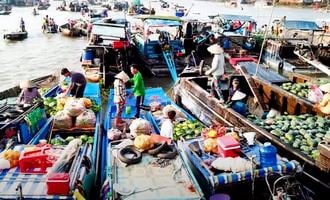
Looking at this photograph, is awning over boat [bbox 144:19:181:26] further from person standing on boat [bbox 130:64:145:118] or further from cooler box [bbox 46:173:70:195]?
cooler box [bbox 46:173:70:195]

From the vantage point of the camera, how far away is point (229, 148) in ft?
20.9

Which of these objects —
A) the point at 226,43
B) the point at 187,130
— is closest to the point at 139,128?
the point at 187,130

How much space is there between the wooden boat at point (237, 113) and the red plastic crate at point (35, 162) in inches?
170

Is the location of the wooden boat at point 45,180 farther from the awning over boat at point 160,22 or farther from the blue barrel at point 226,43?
the blue barrel at point 226,43

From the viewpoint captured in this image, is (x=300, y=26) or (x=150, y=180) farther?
(x=300, y=26)

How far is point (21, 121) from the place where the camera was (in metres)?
7.57

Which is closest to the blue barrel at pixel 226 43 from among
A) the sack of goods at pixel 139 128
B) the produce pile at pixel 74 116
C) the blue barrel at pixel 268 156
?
the produce pile at pixel 74 116

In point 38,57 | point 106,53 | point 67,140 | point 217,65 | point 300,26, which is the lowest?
point 38,57

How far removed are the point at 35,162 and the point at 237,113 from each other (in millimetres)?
5141

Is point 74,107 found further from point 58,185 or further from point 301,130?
point 301,130

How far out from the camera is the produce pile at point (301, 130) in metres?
7.65

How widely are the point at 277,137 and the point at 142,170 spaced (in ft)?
11.6

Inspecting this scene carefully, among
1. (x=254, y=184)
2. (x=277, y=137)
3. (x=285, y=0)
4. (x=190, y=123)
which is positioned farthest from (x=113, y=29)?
(x=285, y=0)

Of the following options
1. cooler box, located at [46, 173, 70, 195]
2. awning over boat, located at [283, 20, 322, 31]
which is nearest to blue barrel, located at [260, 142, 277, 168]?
cooler box, located at [46, 173, 70, 195]
